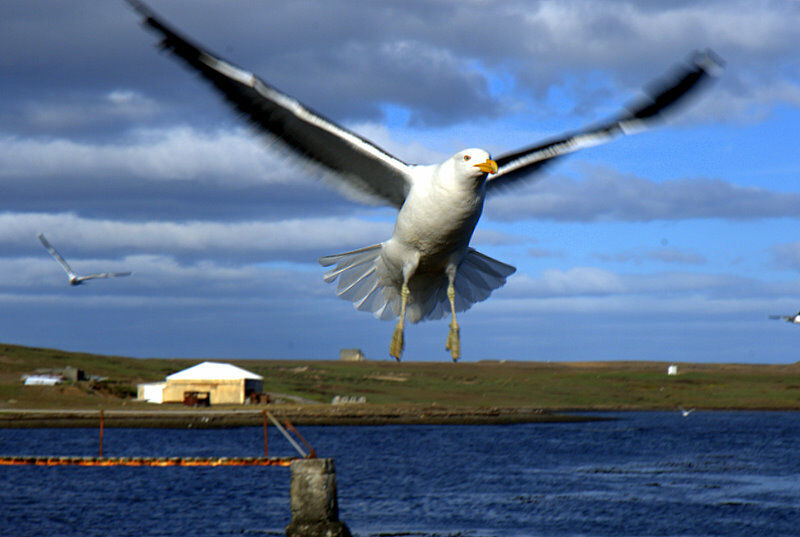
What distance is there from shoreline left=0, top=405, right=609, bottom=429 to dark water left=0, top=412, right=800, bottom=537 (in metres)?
1.28

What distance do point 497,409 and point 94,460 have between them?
234 ft

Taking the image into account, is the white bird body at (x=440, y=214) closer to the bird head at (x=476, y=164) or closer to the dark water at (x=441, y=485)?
the bird head at (x=476, y=164)

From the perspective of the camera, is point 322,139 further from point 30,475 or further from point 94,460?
point 30,475

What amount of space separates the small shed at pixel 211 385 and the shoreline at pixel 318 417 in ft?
4.76

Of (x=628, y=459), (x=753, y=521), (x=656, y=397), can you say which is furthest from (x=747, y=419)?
(x=753, y=521)

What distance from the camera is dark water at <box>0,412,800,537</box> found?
33.6 m

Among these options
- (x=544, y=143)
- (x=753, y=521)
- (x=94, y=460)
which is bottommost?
(x=753, y=521)

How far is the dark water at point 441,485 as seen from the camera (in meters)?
33.6

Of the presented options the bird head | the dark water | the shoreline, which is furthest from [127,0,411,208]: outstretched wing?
the shoreline

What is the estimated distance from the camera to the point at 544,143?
520 inches

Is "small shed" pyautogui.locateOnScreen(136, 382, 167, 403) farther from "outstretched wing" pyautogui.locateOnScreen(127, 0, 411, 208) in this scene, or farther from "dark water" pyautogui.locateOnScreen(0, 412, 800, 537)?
"outstretched wing" pyautogui.locateOnScreen(127, 0, 411, 208)

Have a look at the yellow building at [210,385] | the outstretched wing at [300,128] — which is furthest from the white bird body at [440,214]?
the yellow building at [210,385]

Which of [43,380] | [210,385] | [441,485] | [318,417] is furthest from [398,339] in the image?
[43,380]

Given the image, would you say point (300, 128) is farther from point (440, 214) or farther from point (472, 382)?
point (472, 382)
